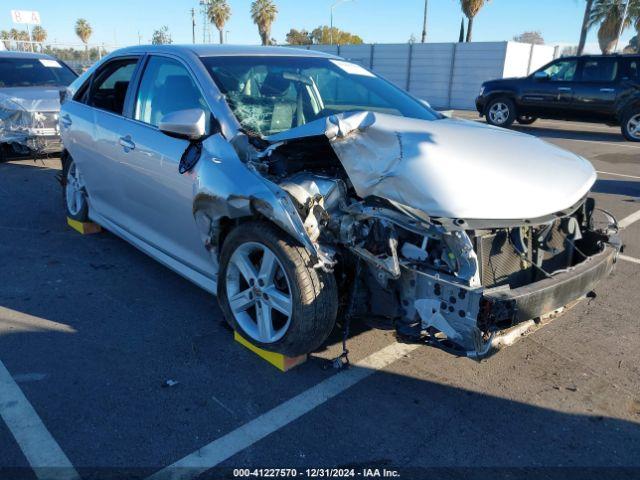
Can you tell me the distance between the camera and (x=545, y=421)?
2816 millimetres

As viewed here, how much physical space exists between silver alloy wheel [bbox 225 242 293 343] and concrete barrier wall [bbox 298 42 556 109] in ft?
75.2

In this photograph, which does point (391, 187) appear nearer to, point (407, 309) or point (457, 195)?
point (457, 195)

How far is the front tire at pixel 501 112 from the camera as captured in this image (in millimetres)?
15266

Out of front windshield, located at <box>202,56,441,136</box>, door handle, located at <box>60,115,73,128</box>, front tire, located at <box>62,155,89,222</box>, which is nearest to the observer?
front windshield, located at <box>202,56,441,136</box>

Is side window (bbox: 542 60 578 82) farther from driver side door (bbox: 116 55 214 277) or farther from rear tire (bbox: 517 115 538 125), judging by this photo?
driver side door (bbox: 116 55 214 277)

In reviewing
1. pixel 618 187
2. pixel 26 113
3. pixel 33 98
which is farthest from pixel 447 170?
pixel 33 98

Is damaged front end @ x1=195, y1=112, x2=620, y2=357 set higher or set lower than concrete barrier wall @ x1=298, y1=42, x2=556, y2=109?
lower

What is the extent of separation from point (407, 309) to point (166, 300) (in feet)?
6.89

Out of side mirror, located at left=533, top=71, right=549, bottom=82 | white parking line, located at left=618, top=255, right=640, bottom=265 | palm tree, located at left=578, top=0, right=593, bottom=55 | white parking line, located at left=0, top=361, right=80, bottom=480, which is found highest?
palm tree, located at left=578, top=0, right=593, bottom=55

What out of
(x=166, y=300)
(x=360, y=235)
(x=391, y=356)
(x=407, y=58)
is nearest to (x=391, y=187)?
(x=360, y=235)

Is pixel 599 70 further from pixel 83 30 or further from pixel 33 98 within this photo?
pixel 83 30

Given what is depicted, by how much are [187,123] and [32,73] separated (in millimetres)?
8675

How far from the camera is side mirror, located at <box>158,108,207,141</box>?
3.18 metres

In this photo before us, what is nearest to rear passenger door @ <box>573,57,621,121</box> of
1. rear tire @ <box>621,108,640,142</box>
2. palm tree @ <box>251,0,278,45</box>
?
rear tire @ <box>621,108,640,142</box>
